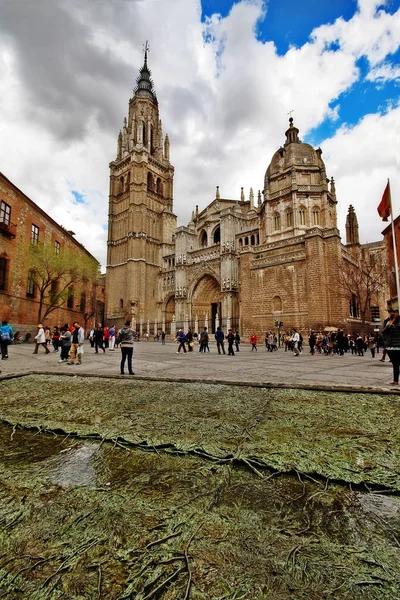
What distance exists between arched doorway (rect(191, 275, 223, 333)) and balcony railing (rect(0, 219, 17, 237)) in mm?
18311

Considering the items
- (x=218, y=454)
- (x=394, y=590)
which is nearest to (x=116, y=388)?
(x=218, y=454)

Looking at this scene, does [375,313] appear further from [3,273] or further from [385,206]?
[3,273]

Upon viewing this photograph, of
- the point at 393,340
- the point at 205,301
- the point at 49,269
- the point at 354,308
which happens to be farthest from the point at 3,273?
the point at 354,308

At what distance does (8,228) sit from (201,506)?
22.9 m

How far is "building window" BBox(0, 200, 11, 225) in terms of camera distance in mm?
18859

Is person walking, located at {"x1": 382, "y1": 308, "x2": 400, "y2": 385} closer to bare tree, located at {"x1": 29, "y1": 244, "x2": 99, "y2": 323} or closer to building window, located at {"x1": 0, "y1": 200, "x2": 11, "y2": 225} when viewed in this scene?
bare tree, located at {"x1": 29, "y1": 244, "x2": 99, "y2": 323}

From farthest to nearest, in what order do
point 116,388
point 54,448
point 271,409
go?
point 116,388
point 271,409
point 54,448

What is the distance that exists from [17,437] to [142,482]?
1602mm

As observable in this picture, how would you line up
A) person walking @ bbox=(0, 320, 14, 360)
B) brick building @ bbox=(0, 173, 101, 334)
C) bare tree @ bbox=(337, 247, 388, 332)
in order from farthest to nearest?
bare tree @ bbox=(337, 247, 388, 332)
brick building @ bbox=(0, 173, 101, 334)
person walking @ bbox=(0, 320, 14, 360)

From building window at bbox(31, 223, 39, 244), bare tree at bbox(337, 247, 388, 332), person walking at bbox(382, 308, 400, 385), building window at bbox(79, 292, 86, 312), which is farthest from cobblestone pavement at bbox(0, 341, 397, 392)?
building window at bbox(79, 292, 86, 312)

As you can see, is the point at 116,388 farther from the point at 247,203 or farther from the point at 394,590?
the point at 247,203

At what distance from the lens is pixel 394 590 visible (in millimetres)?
1009

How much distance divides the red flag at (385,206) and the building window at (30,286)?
23.5 meters

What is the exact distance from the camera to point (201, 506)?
1.48 metres
